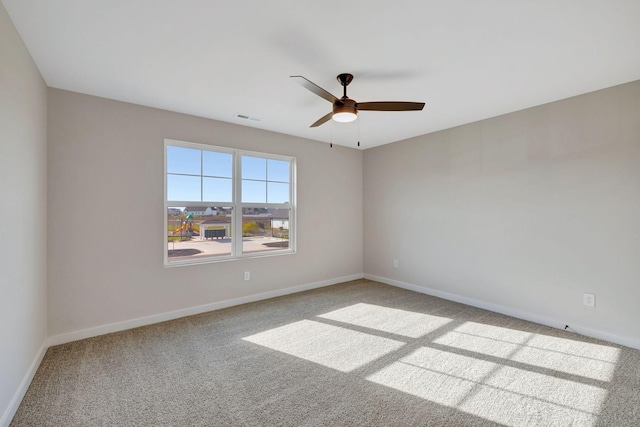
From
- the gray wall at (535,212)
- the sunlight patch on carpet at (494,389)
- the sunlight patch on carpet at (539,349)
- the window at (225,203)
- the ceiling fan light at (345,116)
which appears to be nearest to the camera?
the sunlight patch on carpet at (494,389)

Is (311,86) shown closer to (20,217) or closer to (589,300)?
(20,217)

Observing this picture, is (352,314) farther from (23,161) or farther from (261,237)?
(23,161)

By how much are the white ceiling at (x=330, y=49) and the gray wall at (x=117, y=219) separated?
0.30 metres

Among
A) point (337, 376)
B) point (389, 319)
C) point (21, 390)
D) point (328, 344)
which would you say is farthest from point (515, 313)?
point (21, 390)

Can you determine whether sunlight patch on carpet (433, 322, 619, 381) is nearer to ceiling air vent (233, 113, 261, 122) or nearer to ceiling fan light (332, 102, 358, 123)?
ceiling fan light (332, 102, 358, 123)

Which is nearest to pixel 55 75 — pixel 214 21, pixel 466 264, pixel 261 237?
pixel 214 21

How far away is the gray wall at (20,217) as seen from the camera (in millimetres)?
1764

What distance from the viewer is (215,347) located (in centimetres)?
274

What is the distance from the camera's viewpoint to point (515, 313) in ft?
11.5

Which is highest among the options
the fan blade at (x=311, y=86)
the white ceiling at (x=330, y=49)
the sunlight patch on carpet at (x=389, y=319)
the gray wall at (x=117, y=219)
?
the white ceiling at (x=330, y=49)

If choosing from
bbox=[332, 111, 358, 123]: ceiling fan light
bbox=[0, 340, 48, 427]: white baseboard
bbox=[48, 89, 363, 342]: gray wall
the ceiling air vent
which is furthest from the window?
bbox=[332, 111, 358, 123]: ceiling fan light

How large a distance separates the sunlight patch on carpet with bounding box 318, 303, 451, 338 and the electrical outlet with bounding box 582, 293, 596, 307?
52.2 inches

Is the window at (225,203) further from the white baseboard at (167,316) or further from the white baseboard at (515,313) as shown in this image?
the white baseboard at (515,313)

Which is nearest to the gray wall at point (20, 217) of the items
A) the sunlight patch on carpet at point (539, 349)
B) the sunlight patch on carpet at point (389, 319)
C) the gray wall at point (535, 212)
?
the sunlight patch on carpet at point (389, 319)
